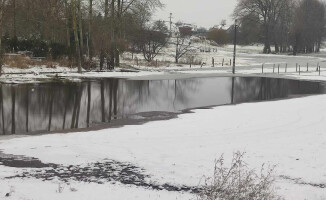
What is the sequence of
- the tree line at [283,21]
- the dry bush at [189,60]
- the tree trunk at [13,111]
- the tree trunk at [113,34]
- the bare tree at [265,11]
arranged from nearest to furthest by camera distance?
1. the tree trunk at [13,111]
2. the tree trunk at [113,34]
3. the dry bush at [189,60]
4. the tree line at [283,21]
5. the bare tree at [265,11]

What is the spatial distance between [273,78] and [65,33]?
73.7ft

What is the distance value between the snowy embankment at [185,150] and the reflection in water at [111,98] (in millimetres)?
2382

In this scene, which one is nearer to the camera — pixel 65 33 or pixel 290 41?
pixel 65 33

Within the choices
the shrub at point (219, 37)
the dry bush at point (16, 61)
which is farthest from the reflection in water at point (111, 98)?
the shrub at point (219, 37)

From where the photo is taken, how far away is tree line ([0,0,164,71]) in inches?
1470

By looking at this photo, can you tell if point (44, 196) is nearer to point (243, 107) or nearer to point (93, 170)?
point (93, 170)

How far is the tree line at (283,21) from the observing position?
3460 inches

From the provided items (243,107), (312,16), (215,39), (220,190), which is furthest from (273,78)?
(215,39)

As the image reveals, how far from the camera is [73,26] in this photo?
35.8 m

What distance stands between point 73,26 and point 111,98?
52.4 ft

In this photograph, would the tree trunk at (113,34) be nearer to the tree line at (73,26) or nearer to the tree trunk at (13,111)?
the tree line at (73,26)

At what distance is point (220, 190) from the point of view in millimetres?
6637

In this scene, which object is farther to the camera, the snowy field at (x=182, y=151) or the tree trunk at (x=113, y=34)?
the tree trunk at (x=113, y=34)

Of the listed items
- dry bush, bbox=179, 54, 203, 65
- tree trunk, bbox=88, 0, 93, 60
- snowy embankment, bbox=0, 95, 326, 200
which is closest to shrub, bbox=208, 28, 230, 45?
dry bush, bbox=179, 54, 203, 65
